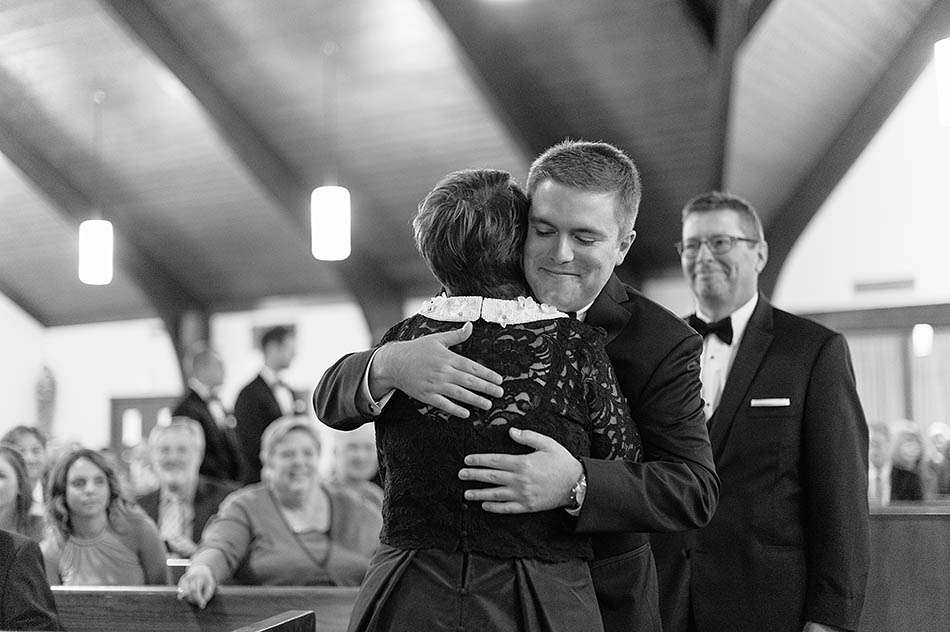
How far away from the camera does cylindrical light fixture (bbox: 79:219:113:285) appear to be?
8.27 m

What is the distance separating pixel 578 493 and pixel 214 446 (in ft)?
14.2

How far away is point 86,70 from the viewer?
330 inches

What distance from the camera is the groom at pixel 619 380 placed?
4.53 ft

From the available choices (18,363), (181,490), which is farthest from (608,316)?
(18,363)

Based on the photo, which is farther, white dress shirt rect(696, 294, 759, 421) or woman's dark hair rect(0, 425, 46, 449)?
woman's dark hair rect(0, 425, 46, 449)

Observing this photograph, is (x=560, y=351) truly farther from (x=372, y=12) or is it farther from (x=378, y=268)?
(x=378, y=268)

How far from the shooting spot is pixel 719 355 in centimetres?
253

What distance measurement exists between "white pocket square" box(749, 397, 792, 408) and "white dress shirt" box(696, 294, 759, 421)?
Answer: 0.56 feet

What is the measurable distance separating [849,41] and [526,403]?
6960 millimetres

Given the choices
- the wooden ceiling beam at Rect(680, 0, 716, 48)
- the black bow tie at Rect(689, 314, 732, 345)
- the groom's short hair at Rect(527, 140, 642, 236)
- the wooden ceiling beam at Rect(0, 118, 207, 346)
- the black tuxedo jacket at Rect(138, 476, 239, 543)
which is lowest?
the black tuxedo jacket at Rect(138, 476, 239, 543)

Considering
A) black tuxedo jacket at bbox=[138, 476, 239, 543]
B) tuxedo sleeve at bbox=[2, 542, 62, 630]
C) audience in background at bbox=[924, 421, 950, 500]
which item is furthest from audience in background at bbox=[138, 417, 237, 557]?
audience in background at bbox=[924, 421, 950, 500]

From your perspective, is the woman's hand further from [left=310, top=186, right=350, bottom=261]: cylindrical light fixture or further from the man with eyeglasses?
[left=310, top=186, right=350, bottom=261]: cylindrical light fixture

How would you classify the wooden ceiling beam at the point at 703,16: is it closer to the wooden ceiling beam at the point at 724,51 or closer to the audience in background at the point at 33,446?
the wooden ceiling beam at the point at 724,51

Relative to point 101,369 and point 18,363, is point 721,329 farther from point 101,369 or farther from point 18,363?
point 18,363
